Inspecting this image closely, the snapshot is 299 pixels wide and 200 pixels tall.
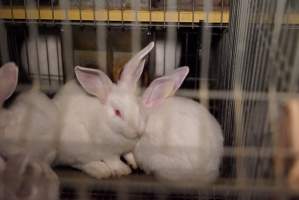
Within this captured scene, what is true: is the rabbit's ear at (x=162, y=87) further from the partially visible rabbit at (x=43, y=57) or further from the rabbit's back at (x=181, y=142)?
the partially visible rabbit at (x=43, y=57)

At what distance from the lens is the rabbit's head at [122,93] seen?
1093 mm

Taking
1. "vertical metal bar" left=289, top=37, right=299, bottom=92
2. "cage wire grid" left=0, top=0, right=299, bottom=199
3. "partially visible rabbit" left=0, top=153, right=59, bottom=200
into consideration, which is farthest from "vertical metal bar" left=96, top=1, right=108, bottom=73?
"vertical metal bar" left=289, top=37, right=299, bottom=92

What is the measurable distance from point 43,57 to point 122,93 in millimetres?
449

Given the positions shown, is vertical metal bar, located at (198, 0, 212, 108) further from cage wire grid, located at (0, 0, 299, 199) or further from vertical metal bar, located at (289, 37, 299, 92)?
vertical metal bar, located at (289, 37, 299, 92)

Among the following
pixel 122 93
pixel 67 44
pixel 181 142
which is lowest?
pixel 181 142

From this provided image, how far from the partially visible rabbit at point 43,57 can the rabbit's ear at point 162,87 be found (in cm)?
41

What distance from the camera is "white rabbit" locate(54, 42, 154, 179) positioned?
3.62 ft

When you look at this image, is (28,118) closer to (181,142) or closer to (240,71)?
(181,142)

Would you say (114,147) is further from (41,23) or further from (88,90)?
(41,23)

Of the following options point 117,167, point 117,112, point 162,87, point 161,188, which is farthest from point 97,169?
point 161,188

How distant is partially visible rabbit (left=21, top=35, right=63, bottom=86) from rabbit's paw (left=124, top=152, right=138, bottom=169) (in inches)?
15.7

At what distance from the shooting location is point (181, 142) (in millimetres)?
1052

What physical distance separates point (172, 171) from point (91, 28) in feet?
2.10

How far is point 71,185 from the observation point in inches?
28.6
